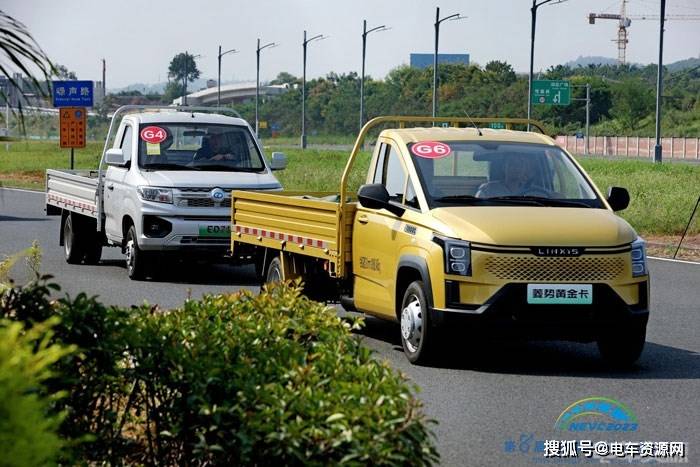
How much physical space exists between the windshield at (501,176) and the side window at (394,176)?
20cm

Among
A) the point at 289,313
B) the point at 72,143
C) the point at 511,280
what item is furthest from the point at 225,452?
the point at 72,143

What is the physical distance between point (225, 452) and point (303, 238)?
808cm

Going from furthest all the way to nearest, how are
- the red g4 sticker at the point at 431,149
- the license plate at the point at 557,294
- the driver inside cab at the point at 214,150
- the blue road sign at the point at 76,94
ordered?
the blue road sign at the point at 76,94 < the driver inside cab at the point at 214,150 < the red g4 sticker at the point at 431,149 < the license plate at the point at 557,294

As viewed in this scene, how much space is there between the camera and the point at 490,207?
1145 centimetres

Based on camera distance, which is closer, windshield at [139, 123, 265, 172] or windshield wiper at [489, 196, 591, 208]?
windshield wiper at [489, 196, 591, 208]

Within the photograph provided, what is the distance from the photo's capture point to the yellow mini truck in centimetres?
1071

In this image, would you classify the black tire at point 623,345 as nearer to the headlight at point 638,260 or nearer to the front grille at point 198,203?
the headlight at point 638,260

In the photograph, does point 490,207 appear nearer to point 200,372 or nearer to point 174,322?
point 174,322

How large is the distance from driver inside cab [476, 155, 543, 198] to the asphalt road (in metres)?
1.30

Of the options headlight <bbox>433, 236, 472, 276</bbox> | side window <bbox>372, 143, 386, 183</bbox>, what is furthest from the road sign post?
headlight <bbox>433, 236, 472, 276</bbox>

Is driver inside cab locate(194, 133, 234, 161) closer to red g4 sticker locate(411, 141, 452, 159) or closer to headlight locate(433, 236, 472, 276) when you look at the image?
red g4 sticker locate(411, 141, 452, 159)

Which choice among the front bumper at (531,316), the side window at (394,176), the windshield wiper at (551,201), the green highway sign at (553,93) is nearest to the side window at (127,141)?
the side window at (394,176)

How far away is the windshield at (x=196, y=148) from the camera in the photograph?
18234mm

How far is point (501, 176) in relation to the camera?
12039 mm
